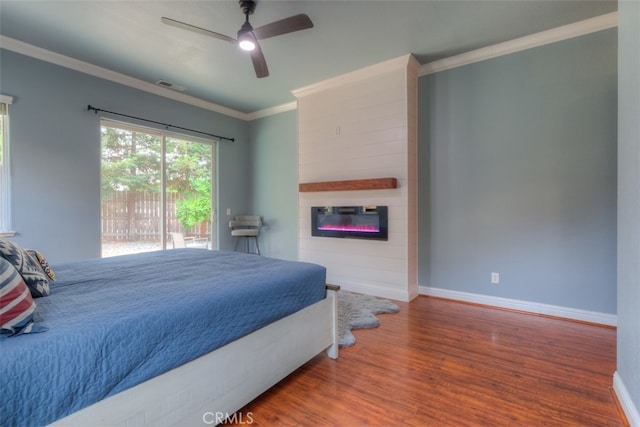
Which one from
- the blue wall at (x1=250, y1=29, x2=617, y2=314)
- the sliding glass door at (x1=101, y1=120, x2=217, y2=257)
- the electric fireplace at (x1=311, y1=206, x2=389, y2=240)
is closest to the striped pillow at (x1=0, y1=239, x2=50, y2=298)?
the sliding glass door at (x1=101, y1=120, x2=217, y2=257)

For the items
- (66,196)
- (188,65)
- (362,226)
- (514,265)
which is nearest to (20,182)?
(66,196)

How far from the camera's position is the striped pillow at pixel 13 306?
95 cm

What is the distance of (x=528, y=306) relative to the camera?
10.1 feet

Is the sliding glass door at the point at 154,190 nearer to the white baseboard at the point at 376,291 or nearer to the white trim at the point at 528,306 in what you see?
the white baseboard at the point at 376,291

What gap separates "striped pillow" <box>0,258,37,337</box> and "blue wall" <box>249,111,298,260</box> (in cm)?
397

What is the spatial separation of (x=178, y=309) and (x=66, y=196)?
323 centimetres

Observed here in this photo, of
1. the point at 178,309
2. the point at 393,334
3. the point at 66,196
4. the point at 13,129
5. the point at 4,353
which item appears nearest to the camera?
the point at 4,353

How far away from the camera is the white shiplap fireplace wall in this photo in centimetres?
349

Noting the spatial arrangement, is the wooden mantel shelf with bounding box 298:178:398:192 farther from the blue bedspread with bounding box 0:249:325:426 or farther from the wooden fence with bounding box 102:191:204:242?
the wooden fence with bounding box 102:191:204:242

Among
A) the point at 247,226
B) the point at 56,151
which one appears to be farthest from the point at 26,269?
the point at 247,226

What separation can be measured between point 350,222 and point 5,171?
3805 millimetres

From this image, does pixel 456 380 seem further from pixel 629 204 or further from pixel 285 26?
pixel 285 26

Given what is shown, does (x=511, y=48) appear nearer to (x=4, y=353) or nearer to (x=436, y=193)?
(x=436, y=193)

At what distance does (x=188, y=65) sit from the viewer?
357 centimetres
